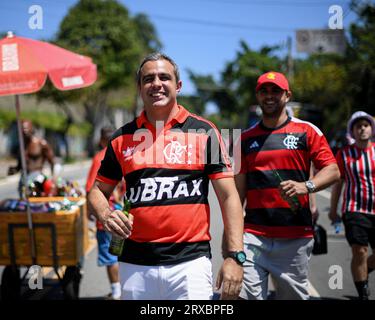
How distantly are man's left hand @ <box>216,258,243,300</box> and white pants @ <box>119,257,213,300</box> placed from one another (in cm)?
14

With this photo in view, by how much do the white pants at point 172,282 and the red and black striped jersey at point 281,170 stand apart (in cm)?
108

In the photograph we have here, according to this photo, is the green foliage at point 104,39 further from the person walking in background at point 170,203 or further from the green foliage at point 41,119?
the person walking in background at point 170,203

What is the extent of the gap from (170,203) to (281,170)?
1268mm

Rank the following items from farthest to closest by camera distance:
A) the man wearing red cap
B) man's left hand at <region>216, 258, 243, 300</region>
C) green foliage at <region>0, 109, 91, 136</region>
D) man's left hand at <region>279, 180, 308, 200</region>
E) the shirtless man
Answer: green foliage at <region>0, 109, 91, 136</region>, the shirtless man, the man wearing red cap, man's left hand at <region>279, 180, 308, 200</region>, man's left hand at <region>216, 258, 243, 300</region>

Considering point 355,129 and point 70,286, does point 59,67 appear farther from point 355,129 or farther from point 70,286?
point 355,129

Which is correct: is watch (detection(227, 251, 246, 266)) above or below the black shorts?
above

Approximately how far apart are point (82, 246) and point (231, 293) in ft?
9.19

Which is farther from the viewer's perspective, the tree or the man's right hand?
the tree

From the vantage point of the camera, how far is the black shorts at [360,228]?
14.5 feet

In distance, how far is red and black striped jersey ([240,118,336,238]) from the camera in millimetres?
3338

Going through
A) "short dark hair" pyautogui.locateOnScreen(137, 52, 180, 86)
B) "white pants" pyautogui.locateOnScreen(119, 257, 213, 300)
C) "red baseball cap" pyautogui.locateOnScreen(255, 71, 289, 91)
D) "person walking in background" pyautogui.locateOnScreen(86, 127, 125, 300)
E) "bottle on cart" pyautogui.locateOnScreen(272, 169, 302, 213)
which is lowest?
"person walking in background" pyautogui.locateOnScreen(86, 127, 125, 300)

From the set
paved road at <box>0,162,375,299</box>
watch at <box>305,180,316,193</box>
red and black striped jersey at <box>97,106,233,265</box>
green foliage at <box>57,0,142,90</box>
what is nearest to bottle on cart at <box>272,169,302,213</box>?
watch at <box>305,180,316,193</box>

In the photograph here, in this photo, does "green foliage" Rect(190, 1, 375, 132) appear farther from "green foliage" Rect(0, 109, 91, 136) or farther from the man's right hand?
"green foliage" Rect(0, 109, 91, 136)

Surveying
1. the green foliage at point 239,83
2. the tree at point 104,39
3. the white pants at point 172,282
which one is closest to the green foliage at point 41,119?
the tree at point 104,39
